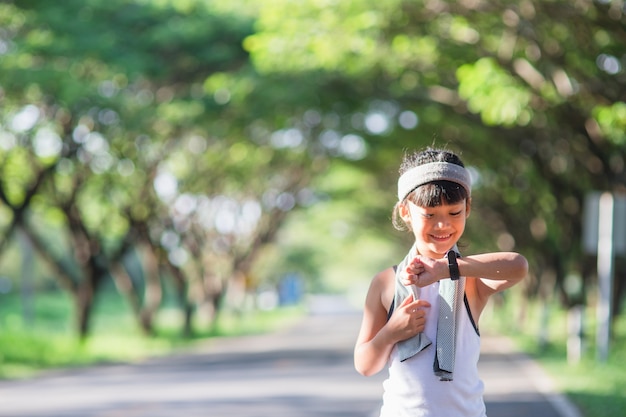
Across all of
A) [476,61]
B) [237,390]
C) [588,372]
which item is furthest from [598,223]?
[237,390]

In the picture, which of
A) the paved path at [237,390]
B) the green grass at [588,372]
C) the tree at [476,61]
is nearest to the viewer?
the green grass at [588,372]

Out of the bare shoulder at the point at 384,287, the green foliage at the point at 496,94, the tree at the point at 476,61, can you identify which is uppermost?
the tree at the point at 476,61

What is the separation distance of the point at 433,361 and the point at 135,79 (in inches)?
715

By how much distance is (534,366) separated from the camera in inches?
832

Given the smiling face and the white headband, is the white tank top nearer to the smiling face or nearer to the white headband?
the smiling face

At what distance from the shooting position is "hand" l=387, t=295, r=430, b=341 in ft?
11.4

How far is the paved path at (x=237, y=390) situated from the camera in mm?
13094

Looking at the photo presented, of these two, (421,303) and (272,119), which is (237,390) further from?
(421,303)

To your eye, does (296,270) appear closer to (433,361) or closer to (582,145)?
(582,145)

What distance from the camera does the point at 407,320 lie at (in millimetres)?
3471

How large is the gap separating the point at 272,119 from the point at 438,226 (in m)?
17.7

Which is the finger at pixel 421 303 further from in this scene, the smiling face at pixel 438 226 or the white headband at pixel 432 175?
the white headband at pixel 432 175

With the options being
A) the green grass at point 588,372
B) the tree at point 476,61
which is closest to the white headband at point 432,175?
the green grass at point 588,372

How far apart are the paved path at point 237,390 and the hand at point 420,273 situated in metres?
9.39
